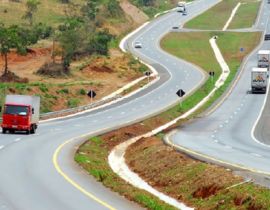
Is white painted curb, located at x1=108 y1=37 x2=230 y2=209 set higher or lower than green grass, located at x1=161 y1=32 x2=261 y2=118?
higher

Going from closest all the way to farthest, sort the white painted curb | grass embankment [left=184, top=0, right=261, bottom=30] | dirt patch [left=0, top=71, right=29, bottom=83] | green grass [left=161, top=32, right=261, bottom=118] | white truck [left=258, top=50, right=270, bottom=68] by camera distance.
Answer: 1. the white painted curb
2. dirt patch [left=0, top=71, right=29, bottom=83]
3. white truck [left=258, top=50, right=270, bottom=68]
4. green grass [left=161, top=32, right=261, bottom=118]
5. grass embankment [left=184, top=0, right=261, bottom=30]

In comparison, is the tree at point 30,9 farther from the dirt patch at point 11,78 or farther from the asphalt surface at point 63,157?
the dirt patch at point 11,78

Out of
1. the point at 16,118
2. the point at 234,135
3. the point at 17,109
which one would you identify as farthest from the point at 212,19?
the point at 16,118

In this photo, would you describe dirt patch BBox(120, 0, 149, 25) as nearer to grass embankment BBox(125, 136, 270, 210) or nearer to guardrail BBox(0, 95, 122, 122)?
guardrail BBox(0, 95, 122, 122)


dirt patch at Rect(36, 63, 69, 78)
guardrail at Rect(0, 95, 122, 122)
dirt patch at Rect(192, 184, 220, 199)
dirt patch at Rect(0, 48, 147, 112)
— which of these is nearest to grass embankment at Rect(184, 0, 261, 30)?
dirt patch at Rect(0, 48, 147, 112)

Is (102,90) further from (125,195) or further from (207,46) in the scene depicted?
(125,195)

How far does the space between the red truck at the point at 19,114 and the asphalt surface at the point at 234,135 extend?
33.9ft

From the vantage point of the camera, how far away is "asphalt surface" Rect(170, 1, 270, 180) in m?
38.2

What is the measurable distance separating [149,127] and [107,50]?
179 feet

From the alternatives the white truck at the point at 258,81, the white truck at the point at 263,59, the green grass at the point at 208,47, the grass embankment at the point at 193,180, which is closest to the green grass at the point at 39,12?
the green grass at the point at 208,47

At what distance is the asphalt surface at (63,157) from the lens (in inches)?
932

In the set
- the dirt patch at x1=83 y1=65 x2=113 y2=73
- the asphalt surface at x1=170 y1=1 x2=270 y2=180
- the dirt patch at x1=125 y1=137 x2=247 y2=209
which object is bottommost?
the dirt patch at x1=83 y1=65 x2=113 y2=73

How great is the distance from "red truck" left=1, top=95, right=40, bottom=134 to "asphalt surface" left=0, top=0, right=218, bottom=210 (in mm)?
1147

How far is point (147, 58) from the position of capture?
124312 millimetres
